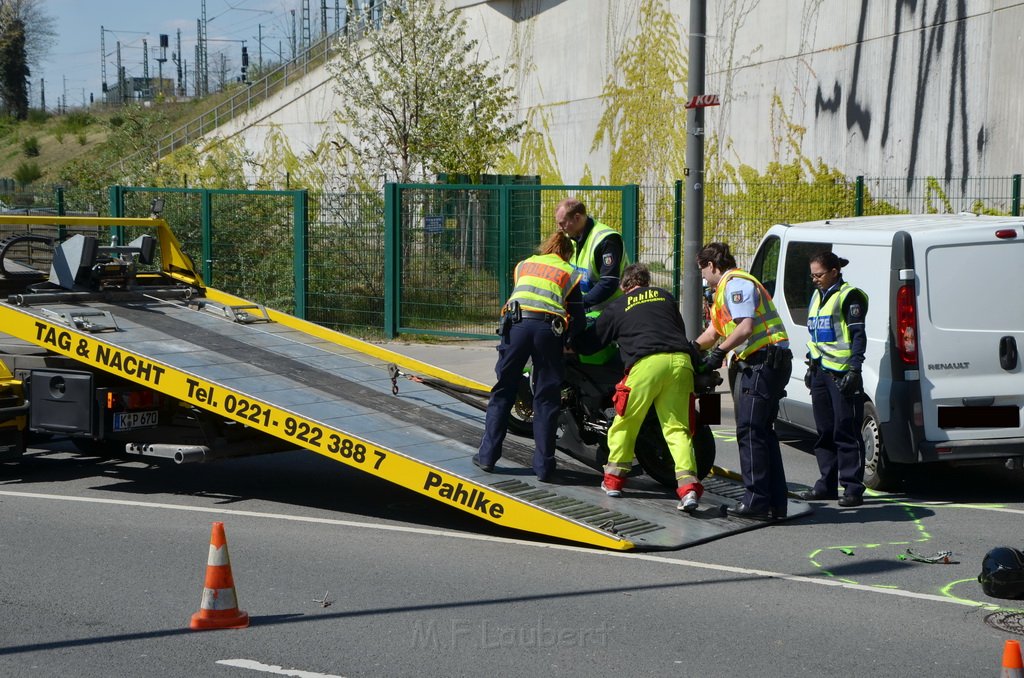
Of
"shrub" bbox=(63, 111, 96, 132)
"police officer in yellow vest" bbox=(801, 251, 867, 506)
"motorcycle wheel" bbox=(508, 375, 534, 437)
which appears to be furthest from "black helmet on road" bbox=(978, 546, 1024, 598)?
"shrub" bbox=(63, 111, 96, 132)

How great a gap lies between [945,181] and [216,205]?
1124cm

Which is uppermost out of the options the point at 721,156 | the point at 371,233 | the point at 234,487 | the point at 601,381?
the point at 721,156

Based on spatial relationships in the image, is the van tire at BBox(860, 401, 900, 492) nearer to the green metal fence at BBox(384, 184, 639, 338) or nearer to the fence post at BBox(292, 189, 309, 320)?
the green metal fence at BBox(384, 184, 639, 338)

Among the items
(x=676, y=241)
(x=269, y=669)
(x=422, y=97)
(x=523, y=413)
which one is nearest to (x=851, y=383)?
(x=523, y=413)

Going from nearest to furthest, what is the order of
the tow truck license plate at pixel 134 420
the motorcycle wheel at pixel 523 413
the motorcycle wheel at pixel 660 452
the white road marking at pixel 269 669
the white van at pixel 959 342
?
the white road marking at pixel 269 669
the motorcycle wheel at pixel 660 452
the white van at pixel 959 342
the tow truck license plate at pixel 134 420
the motorcycle wheel at pixel 523 413

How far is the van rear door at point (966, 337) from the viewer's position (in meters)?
8.62

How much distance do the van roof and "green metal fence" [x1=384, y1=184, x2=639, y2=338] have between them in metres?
6.44

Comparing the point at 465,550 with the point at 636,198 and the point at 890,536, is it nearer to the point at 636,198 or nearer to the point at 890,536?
the point at 890,536

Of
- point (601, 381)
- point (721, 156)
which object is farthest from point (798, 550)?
point (721, 156)

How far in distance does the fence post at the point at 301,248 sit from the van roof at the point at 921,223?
9581 millimetres

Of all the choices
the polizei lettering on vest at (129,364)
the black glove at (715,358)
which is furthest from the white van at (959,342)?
the polizei lettering on vest at (129,364)

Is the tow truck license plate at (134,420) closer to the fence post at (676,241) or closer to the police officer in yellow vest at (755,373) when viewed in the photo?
the police officer in yellow vest at (755,373)

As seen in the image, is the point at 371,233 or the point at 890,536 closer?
the point at 890,536

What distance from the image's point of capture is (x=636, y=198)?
52.6ft
